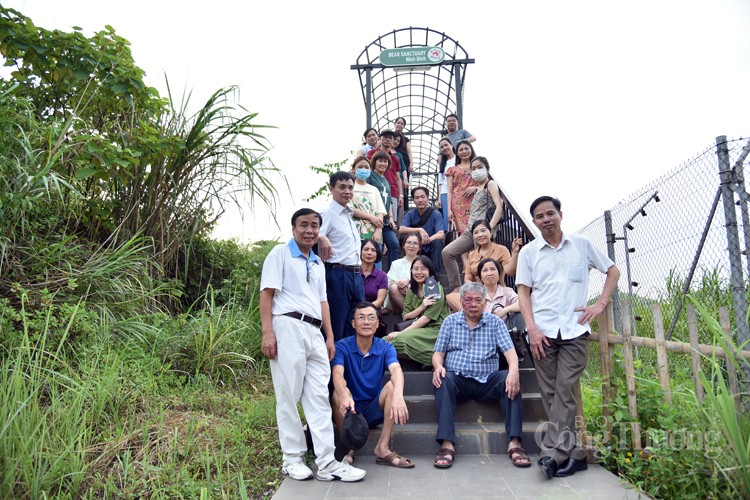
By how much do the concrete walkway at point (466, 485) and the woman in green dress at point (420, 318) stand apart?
3.65 feet

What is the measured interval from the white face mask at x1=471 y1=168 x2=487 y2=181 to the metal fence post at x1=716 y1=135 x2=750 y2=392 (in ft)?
8.41

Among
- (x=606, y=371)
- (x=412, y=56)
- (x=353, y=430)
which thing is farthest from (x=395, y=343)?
(x=412, y=56)

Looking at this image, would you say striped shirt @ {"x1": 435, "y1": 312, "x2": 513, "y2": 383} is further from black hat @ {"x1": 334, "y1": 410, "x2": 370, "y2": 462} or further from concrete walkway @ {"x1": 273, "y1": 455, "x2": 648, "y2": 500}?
black hat @ {"x1": 334, "y1": 410, "x2": 370, "y2": 462}

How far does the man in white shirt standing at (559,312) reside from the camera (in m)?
3.32

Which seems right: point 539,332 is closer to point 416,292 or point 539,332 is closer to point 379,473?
point 379,473

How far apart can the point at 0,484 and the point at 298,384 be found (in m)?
1.54

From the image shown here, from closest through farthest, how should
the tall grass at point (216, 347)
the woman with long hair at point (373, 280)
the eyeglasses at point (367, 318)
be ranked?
the eyeglasses at point (367, 318) < the tall grass at point (216, 347) < the woman with long hair at point (373, 280)

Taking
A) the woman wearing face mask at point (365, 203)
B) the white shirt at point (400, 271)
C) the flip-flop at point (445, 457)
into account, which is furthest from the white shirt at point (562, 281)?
the woman wearing face mask at point (365, 203)

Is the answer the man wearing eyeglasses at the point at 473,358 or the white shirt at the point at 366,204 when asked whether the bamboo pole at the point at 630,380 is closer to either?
the man wearing eyeglasses at the point at 473,358

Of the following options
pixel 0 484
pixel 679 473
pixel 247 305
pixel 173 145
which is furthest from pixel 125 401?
pixel 679 473

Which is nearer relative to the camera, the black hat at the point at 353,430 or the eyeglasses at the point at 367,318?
the black hat at the point at 353,430

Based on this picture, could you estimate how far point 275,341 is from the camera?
3.34 metres

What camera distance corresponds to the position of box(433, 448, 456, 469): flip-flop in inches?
135

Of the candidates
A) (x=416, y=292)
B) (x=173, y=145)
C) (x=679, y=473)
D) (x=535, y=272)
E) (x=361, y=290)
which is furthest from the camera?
(x=173, y=145)
